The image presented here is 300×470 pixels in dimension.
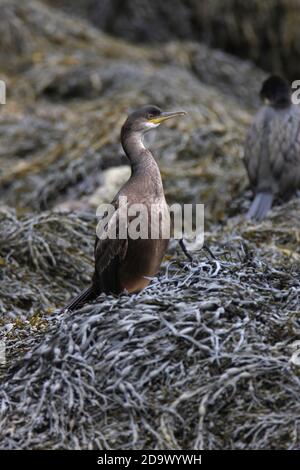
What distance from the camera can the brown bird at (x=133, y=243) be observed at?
16.5ft

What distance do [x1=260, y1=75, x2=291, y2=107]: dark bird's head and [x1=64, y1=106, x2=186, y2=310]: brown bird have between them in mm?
3610

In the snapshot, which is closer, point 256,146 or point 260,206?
point 260,206

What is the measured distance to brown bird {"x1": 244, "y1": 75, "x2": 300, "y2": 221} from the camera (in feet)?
28.8

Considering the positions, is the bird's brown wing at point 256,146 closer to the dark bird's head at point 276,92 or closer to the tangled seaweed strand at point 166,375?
the dark bird's head at point 276,92

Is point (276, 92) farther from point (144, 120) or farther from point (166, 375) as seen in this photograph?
point (166, 375)

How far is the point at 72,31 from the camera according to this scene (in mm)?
12758

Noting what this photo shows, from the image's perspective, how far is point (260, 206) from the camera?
8.58 m

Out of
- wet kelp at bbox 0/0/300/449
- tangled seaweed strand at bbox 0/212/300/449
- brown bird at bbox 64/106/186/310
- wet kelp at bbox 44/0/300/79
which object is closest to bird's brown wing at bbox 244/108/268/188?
wet kelp at bbox 0/0/300/449

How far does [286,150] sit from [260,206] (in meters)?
0.69

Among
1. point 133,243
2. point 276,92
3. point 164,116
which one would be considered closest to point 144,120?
point 164,116

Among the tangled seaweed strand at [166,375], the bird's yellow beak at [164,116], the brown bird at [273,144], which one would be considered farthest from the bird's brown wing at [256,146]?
the tangled seaweed strand at [166,375]

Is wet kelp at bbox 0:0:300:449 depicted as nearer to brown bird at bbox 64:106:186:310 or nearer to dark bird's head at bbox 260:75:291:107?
brown bird at bbox 64:106:186:310
